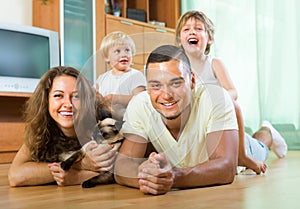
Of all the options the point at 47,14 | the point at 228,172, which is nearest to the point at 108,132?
the point at 228,172

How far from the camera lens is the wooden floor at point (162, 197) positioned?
3.43ft

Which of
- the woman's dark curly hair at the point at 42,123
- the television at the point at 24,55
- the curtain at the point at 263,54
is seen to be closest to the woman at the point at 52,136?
the woman's dark curly hair at the point at 42,123

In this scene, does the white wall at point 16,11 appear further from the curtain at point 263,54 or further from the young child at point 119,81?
the young child at point 119,81

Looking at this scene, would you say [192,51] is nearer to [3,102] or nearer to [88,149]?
[88,149]

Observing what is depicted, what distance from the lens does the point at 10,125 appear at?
2.97 meters

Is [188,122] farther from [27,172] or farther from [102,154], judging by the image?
[27,172]

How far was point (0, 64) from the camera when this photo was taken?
9.68 ft

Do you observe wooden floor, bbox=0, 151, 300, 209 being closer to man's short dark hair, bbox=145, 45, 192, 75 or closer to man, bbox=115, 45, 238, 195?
man, bbox=115, 45, 238, 195

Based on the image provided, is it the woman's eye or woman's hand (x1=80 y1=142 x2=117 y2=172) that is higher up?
the woman's eye

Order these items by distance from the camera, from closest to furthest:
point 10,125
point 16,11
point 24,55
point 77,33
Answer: point 10,125 < point 24,55 < point 16,11 < point 77,33

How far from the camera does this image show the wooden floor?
41.1 inches

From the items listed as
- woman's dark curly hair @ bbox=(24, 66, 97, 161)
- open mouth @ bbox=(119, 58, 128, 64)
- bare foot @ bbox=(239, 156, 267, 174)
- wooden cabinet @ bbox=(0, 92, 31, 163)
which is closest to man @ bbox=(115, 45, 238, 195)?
open mouth @ bbox=(119, 58, 128, 64)

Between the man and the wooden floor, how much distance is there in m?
0.04

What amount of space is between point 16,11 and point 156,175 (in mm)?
2573
